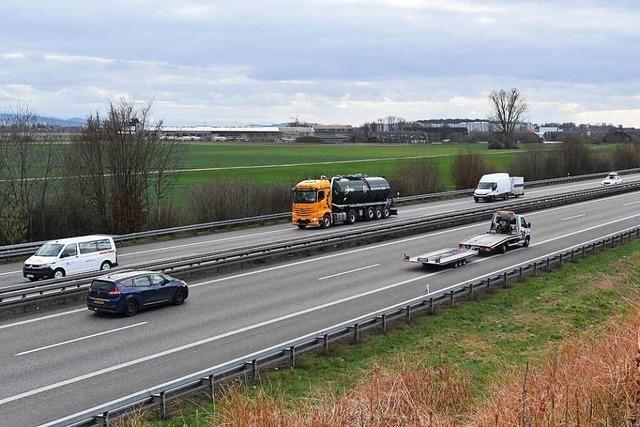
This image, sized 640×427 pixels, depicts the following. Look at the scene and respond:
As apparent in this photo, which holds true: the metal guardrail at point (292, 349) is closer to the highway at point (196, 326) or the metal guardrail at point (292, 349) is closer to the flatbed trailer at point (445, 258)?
the highway at point (196, 326)

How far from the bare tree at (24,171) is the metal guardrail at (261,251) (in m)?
14.4

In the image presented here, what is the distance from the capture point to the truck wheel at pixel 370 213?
161ft

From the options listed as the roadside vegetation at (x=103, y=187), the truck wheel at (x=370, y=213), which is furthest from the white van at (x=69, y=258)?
the truck wheel at (x=370, y=213)

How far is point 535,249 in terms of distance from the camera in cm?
3581

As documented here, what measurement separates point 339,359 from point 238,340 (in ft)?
9.84

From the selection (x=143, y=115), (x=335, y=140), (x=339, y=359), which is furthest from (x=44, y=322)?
(x=335, y=140)

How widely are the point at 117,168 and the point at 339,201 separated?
14.1 m

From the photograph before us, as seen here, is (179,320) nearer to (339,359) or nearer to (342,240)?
(339,359)

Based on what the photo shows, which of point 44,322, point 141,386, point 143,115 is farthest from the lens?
point 143,115

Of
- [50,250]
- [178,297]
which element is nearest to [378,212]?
[50,250]

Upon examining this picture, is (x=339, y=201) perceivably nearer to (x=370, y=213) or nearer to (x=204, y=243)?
(x=370, y=213)

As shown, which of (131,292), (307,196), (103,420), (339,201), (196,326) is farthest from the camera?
(339,201)

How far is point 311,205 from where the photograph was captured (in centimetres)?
4509

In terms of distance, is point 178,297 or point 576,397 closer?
point 576,397
